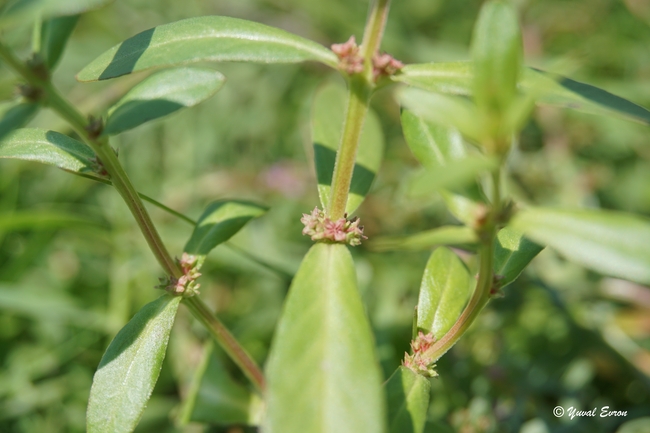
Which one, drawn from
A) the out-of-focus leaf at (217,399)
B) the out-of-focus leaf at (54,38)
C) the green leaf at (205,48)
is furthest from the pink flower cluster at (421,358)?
the out-of-focus leaf at (54,38)

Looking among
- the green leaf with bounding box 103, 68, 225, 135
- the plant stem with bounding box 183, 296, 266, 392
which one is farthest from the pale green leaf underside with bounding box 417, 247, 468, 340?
the green leaf with bounding box 103, 68, 225, 135

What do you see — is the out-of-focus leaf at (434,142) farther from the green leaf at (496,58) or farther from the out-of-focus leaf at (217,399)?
the out-of-focus leaf at (217,399)

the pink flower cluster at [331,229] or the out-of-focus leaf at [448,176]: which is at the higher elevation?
the pink flower cluster at [331,229]

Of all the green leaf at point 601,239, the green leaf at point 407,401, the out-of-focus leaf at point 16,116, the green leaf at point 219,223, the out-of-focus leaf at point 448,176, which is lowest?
the green leaf at point 407,401

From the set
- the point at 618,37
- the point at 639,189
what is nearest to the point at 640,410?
the point at 639,189

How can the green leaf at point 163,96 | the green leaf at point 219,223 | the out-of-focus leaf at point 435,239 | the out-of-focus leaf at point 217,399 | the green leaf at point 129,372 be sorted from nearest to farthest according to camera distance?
the out-of-focus leaf at point 435,239, the green leaf at point 163,96, the green leaf at point 129,372, the green leaf at point 219,223, the out-of-focus leaf at point 217,399


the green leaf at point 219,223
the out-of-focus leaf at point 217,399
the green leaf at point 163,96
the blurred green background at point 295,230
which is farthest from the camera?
the blurred green background at point 295,230

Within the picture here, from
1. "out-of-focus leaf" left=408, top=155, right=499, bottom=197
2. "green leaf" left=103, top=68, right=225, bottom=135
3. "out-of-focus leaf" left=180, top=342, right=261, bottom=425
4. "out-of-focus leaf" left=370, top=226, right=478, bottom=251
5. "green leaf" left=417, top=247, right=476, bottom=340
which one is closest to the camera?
"out-of-focus leaf" left=408, top=155, right=499, bottom=197

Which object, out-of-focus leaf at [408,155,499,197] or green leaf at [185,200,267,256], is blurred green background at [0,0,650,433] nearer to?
green leaf at [185,200,267,256]
